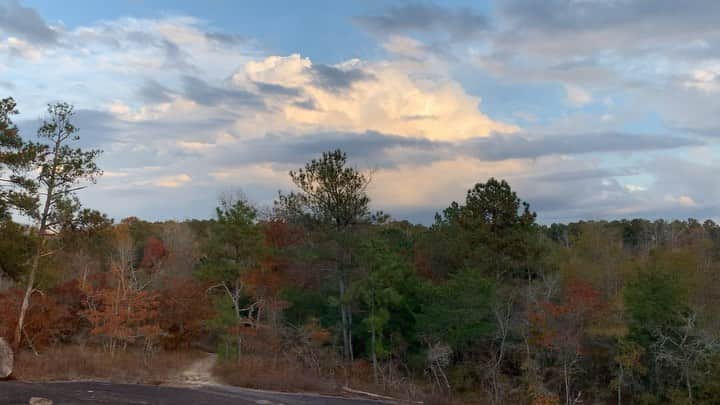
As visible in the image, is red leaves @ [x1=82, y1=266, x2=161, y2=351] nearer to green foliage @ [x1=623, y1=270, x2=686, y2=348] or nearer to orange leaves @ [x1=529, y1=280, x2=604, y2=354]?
orange leaves @ [x1=529, y1=280, x2=604, y2=354]

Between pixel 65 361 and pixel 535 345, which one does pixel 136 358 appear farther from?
pixel 535 345

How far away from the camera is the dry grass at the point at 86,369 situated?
2232cm

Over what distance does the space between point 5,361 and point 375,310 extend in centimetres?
2111

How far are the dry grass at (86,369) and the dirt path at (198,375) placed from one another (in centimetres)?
46

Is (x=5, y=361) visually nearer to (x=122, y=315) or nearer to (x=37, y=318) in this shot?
(x=122, y=315)

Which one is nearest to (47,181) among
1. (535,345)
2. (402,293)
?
(402,293)

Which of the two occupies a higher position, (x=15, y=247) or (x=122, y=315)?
(x=15, y=247)

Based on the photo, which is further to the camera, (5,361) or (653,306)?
(653,306)

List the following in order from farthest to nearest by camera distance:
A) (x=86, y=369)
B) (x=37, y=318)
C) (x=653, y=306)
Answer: (x=653, y=306) < (x=37, y=318) < (x=86, y=369)

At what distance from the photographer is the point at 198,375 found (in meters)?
25.6

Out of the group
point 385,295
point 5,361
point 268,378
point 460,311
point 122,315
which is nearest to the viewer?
point 5,361

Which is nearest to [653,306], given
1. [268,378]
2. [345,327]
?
[345,327]

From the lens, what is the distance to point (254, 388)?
23188mm

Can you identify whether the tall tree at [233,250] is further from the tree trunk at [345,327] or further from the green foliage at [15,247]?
the green foliage at [15,247]
